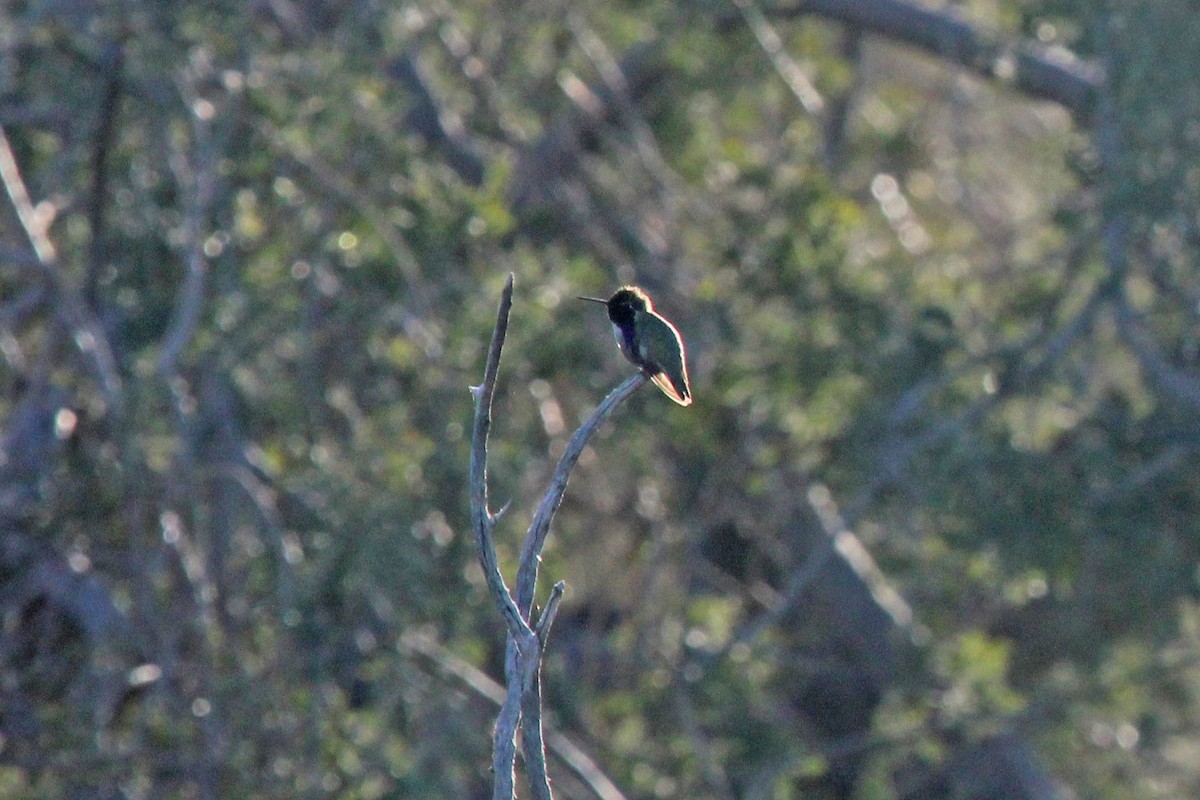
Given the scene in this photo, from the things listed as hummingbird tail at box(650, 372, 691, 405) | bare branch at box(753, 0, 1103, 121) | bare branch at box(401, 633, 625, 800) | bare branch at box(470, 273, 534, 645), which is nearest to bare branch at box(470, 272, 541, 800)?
bare branch at box(470, 273, 534, 645)

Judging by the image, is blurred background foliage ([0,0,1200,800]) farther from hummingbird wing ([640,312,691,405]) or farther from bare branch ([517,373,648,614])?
bare branch ([517,373,648,614])

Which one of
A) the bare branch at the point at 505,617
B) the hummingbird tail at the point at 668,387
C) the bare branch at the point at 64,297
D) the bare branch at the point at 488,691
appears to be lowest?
the bare branch at the point at 488,691

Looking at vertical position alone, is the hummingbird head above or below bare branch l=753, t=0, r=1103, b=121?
above

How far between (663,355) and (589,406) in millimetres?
2656

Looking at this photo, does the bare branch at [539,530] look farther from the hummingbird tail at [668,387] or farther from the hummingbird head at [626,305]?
the hummingbird head at [626,305]

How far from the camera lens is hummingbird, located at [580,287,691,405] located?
4066mm

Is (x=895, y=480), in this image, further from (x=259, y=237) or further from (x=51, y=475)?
(x=51, y=475)

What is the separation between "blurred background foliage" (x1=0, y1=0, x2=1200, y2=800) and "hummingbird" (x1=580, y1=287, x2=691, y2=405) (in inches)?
58.5

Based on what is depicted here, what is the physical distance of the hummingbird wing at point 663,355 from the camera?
13.3 ft

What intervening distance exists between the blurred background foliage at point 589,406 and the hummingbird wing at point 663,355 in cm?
156

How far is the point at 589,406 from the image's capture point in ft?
22.1

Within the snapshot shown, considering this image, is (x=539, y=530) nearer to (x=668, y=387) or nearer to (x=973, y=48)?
(x=668, y=387)

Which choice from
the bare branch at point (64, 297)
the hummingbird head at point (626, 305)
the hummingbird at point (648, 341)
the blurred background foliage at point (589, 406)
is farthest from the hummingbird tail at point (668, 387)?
the bare branch at point (64, 297)

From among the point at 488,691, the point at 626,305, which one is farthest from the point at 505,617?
the point at 488,691
